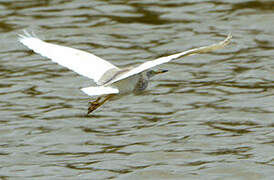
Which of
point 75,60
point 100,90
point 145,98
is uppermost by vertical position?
point 75,60

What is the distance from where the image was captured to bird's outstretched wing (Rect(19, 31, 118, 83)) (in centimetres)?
762

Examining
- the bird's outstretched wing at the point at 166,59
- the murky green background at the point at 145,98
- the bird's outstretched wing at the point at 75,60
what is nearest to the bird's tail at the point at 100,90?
the bird's outstretched wing at the point at 166,59

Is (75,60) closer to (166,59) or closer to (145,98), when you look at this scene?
(166,59)

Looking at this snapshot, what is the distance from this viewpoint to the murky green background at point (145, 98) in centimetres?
758

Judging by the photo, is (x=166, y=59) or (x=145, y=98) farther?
(x=145, y=98)

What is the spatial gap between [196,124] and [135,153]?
101cm

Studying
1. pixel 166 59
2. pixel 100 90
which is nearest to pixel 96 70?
pixel 100 90

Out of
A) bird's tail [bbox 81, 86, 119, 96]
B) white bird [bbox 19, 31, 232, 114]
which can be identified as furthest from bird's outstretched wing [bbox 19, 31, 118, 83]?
bird's tail [bbox 81, 86, 119, 96]

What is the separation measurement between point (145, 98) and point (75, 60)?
6.37ft

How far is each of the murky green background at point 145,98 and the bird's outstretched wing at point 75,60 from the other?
2.73 ft

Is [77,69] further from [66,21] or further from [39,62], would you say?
[66,21]

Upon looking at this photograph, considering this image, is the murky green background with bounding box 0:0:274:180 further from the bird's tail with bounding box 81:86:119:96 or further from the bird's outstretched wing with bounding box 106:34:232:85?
the bird's outstretched wing with bounding box 106:34:232:85

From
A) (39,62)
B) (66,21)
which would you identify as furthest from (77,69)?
(66,21)

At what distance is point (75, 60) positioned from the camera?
25.5 feet
